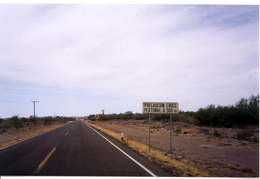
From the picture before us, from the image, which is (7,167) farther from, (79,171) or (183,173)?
(183,173)

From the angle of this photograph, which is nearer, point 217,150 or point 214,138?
point 217,150

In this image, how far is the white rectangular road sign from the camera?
13.6m

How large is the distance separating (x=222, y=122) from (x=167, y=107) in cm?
2799

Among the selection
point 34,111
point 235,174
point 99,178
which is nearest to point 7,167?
point 99,178

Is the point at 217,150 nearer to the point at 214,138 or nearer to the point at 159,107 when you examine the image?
the point at 159,107

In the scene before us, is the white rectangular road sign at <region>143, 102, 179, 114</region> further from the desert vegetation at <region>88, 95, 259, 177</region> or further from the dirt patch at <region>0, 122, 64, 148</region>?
the dirt patch at <region>0, 122, 64, 148</region>

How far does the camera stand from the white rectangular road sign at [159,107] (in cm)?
1359

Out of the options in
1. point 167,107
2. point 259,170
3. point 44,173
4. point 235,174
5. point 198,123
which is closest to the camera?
point 44,173

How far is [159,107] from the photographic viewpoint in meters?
13.7

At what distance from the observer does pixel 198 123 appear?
4516cm

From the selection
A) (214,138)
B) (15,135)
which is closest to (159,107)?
(214,138)

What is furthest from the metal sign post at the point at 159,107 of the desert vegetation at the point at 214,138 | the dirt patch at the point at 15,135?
the dirt patch at the point at 15,135

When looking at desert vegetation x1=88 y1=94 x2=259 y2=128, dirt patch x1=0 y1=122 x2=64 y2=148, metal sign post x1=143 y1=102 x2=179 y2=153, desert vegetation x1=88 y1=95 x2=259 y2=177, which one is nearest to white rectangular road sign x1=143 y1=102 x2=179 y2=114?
metal sign post x1=143 y1=102 x2=179 y2=153

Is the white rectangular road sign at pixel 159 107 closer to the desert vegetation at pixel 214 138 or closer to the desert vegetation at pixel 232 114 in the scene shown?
the desert vegetation at pixel 214 138
